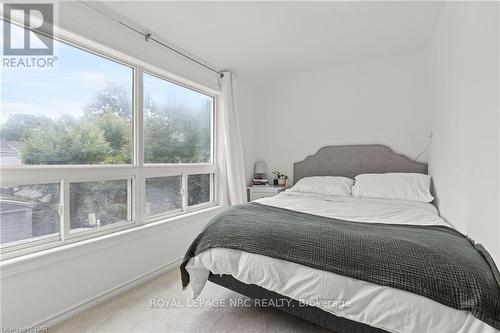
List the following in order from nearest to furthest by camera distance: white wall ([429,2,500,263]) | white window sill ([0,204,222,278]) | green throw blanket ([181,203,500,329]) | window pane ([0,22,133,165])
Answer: green throw blanket ([181,203,500,329])
white wall ([429,2,500,263])
white window sill ([0,204,222,278])
window pane ([0,22,133,165])

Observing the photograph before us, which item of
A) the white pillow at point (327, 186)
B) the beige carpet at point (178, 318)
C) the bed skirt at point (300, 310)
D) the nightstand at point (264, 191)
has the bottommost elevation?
the beige carpet at point (178, 318)

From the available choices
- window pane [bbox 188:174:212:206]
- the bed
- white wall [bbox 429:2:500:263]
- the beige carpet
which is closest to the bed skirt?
the bed

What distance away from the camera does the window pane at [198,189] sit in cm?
312


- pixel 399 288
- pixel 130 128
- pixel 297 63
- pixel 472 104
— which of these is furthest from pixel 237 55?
pixel 399 288

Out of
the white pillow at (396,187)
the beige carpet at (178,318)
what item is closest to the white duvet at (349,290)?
the beige carpet at (178,318)

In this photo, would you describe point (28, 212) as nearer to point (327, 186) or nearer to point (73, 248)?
point (73, 248)

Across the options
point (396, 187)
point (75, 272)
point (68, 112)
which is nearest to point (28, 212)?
point (75, 272)

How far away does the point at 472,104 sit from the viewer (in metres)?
1.52

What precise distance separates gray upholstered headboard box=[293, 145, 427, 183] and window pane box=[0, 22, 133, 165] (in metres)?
2.49

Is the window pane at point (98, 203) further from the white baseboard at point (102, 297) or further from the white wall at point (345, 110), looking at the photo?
the white wall at point (345, 110)

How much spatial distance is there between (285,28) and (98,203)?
2381 millimetres

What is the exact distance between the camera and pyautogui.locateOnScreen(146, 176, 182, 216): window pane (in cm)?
259

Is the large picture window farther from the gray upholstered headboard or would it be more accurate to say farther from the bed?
the gray upholstered headboard

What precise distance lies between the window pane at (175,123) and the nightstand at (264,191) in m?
Result: 0.84
